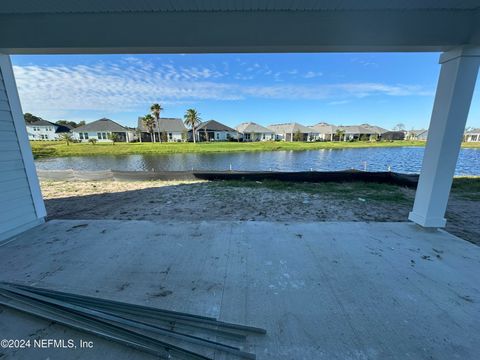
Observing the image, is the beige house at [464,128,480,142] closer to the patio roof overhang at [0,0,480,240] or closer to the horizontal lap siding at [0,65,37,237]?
the patio roof overhang at [0,0,480,240]

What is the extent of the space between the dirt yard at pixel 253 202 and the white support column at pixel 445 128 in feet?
2.68

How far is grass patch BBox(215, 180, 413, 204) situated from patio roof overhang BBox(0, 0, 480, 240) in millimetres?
2746

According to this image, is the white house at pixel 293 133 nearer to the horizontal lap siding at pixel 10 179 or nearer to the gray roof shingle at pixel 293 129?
the gray roof shingle at pixel 293 129

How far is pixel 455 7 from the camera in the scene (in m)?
2.07

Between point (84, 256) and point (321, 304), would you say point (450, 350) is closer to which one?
point (321, 304)

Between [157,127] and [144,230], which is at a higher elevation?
[157,127]

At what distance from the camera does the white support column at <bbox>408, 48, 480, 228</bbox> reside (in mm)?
2297

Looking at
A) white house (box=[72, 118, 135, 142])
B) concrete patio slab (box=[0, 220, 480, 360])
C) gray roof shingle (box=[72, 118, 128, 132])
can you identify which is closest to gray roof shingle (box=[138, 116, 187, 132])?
white house (box=[72, 118, 135, 142])

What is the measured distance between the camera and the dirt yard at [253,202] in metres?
3.61

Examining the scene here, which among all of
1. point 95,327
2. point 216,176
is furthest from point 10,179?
point 216,176

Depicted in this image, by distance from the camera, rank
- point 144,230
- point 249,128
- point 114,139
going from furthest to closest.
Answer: point 249,128, point 114,139, point 144,230

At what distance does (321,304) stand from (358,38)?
107 inches

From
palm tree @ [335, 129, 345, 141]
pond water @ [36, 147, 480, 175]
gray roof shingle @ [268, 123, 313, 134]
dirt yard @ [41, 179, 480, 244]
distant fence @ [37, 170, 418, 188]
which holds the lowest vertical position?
pond water @ [36, 147, 480, 175]

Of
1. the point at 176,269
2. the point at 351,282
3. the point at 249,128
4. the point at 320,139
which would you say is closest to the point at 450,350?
→ the point at 351,282
